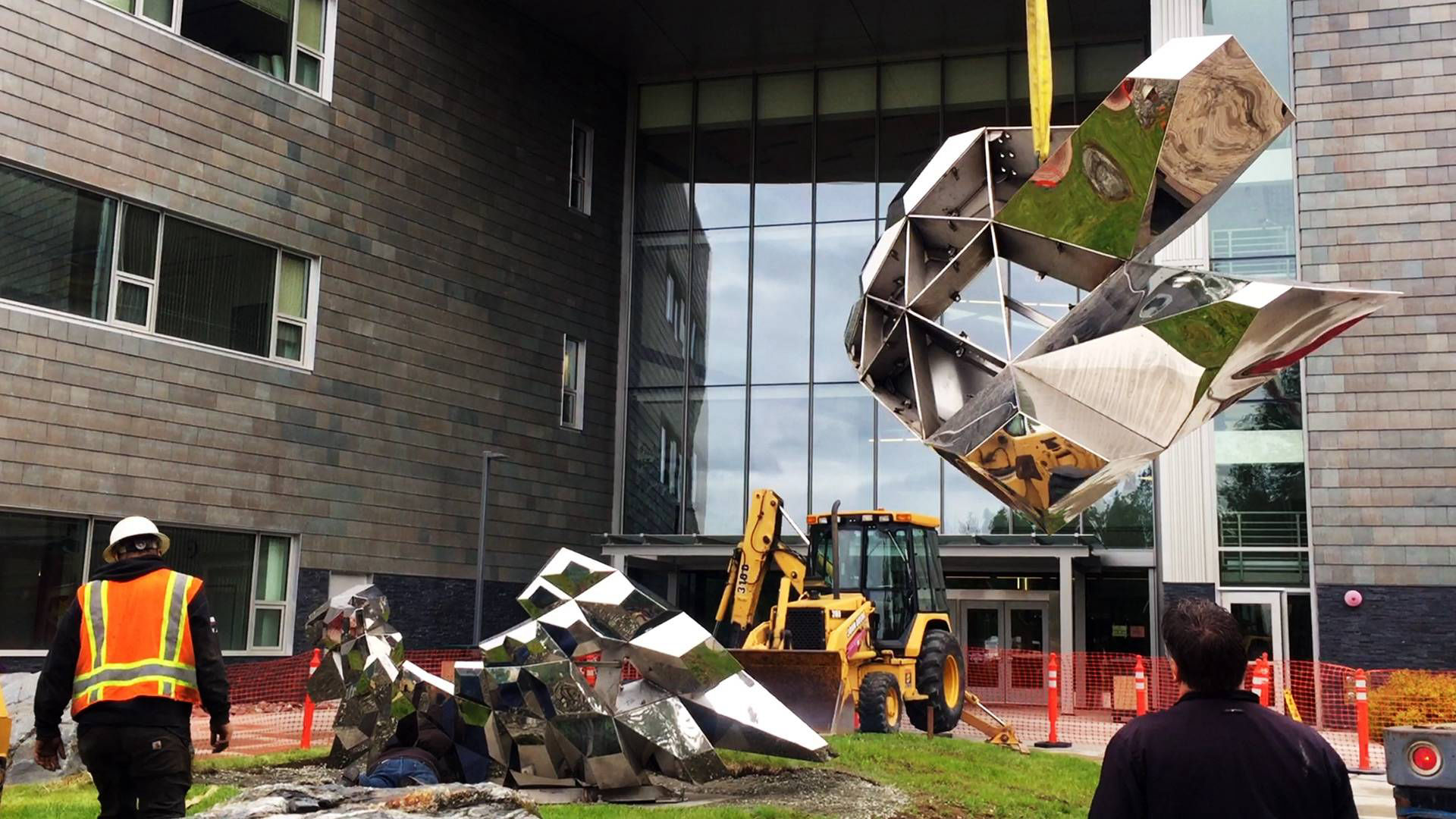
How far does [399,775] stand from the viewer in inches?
324

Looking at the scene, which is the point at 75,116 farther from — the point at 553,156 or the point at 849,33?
the point at 849,33

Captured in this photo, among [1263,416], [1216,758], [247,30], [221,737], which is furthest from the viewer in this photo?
[1263,416]

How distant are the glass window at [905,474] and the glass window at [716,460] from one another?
3178 millimetres

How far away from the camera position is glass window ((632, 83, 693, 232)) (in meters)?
31.6

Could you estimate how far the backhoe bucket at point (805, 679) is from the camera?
50.9ft

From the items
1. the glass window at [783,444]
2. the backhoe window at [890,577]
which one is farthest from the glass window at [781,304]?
the backhoe window at [890,577]

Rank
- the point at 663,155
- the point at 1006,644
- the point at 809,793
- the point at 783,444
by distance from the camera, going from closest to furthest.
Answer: the point at 809,793, the point at 1006,644, the point at 783,444, the point at 663,155

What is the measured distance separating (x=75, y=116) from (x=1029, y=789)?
15342mm

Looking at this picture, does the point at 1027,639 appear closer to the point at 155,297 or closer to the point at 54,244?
the point at 155,297

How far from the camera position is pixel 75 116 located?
18812 mm

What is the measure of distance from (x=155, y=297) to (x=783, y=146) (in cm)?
1548

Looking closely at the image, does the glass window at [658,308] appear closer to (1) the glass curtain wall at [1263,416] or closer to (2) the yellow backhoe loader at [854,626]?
(2) the yellow backhoe loader at [854,626]

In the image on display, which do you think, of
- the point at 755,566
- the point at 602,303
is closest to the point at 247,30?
the point at 602,303

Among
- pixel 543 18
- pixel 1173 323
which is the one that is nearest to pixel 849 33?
pixel 543 18
